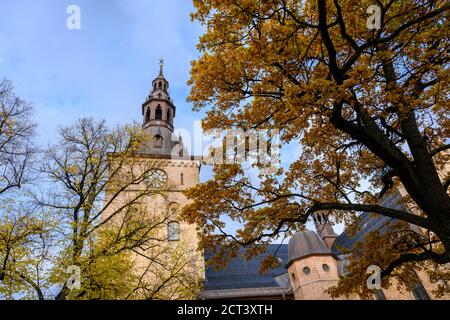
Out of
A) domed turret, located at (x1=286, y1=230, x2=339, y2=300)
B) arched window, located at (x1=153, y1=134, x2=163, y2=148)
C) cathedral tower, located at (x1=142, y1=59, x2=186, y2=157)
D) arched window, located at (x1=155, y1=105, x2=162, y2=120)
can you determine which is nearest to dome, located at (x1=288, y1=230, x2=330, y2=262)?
domed turret, located at (x1=286, y1=230, x2=339, y2=300)

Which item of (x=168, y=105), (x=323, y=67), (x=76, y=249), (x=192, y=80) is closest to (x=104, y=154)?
(x=76, y=249)

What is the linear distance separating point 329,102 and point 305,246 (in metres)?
20.2

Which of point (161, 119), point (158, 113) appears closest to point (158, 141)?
point (161, 119)

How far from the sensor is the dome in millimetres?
24203

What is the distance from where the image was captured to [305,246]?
24.6 m

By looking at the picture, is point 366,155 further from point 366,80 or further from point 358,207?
point 366,80

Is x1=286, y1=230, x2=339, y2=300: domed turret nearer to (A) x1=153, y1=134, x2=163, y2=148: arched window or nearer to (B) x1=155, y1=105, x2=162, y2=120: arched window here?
(A) x1=153, y1=134, x2=163, y2=148: arched window

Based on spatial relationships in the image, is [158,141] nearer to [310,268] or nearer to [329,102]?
[310,268]

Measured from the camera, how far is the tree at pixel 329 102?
6.40 meters

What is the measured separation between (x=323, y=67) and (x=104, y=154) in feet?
29.2

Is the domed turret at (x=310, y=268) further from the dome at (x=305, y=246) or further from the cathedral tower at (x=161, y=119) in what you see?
the cathedral tower at (x=161, y=119)

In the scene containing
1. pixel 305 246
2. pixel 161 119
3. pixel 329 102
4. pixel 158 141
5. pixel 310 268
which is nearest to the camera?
pixel 329 102

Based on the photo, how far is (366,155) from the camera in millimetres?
10125
